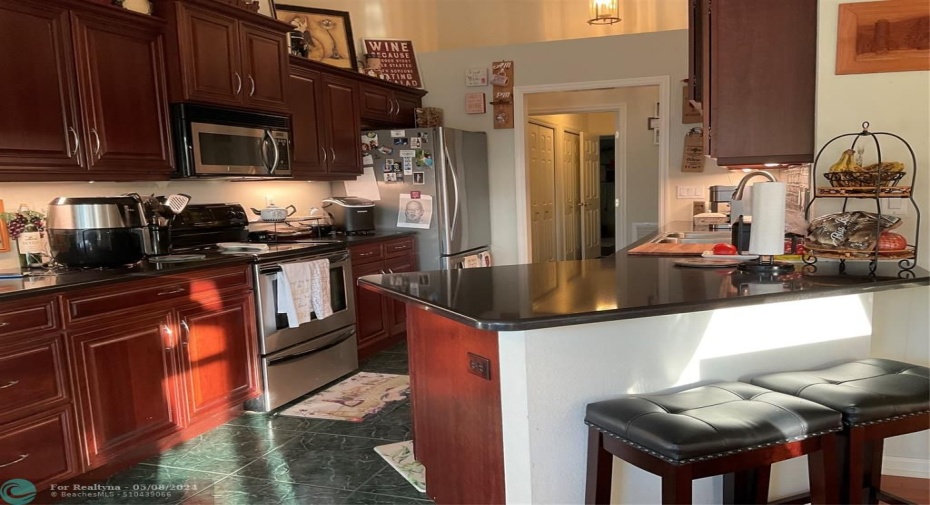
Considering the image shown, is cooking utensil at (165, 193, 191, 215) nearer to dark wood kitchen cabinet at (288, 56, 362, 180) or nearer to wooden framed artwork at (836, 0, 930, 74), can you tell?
dark wood kitchen cabinet at (288, 56, 362, 180)

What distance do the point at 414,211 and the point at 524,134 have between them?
4.17ft

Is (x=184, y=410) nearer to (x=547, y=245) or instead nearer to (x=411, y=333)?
(x=411, y=333)

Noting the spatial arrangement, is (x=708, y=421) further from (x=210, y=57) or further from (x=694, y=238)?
(x=210, y=57)

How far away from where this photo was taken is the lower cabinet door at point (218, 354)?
2.81m

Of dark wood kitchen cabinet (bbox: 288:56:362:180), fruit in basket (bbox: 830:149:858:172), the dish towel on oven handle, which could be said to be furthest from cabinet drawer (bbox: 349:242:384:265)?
fruit in basket (bbox: 830:149:858:172)

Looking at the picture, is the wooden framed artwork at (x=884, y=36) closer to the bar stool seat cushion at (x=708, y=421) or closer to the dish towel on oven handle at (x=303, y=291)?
the bar stool seat cushion at (x=708, y=421)

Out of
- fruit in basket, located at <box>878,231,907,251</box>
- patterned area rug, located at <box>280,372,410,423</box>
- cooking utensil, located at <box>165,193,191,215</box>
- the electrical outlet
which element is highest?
cooking utensil, located at <box>165,193,191,215</box>

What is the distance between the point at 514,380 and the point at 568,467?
29cm

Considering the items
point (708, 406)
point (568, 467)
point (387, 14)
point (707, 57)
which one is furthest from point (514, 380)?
point (387, 14)

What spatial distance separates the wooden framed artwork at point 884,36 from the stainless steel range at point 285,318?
106 inches

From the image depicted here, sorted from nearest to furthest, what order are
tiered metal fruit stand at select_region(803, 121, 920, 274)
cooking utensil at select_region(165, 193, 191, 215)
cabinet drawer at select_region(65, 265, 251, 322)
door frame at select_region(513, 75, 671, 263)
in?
tiered metal fruit stand at select_region(803, 121, 920, 274)
cabinet drawer at select_region(65, 265, 251, 322)
cooking utensil at select_region(165, 193, 191, 215)
door frame at select_region(513, 75, 671, 263)

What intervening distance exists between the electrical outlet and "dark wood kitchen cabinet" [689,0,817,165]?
4.50 feet

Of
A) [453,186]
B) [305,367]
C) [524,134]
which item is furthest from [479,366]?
[524,134]

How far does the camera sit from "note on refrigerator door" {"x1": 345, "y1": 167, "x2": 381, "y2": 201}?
15.7 ft
